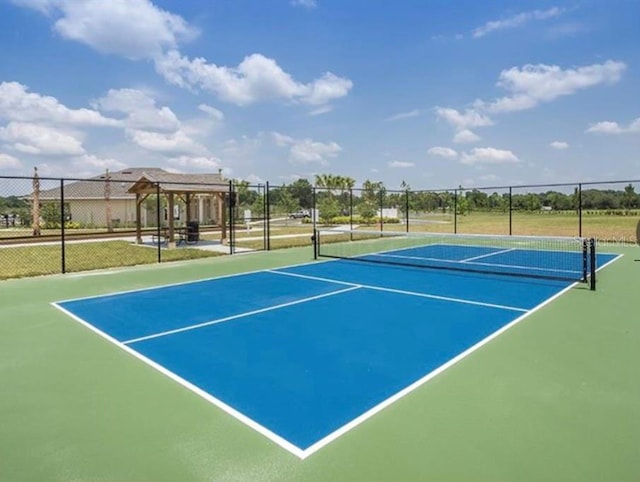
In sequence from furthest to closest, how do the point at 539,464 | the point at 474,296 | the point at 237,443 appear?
the point at 474,296 < the point at 237,443 < the point at 539,464

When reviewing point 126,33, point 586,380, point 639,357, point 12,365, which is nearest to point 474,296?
point 639,357

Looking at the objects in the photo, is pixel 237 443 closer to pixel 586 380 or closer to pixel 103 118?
pixel 586 380

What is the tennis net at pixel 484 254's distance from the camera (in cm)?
1015

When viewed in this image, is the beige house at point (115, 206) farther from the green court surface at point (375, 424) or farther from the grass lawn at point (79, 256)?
the green court surface at point (375, 424)

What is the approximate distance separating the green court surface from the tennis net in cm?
483

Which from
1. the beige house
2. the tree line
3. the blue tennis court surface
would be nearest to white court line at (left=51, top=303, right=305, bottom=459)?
the blue tennis court surface

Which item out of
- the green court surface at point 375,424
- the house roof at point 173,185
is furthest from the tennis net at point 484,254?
the house roof at point 173,185

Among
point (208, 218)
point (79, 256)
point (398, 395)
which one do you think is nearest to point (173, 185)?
point (79, 256)

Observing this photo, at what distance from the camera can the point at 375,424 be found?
308 cm

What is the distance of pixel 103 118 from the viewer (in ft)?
86.3

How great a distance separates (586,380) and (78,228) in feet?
102

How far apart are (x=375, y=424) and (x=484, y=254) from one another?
39.0 ft

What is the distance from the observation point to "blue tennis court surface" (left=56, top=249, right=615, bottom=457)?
3.47m

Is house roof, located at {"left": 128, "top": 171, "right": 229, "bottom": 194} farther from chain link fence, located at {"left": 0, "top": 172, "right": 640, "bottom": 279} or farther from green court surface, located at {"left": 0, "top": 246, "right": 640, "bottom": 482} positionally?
green court surface, located at {"left": 0, "top": 246, "right": 640, "bottom": 482}
